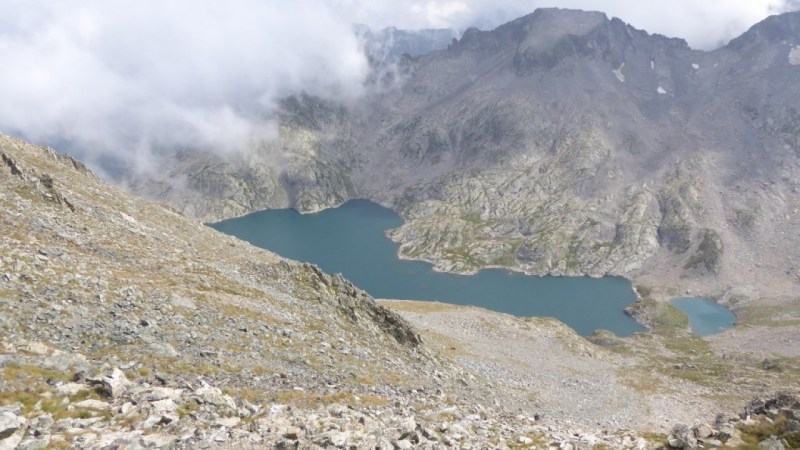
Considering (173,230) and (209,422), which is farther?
(173,230)

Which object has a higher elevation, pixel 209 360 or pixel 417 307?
pixel 417 307

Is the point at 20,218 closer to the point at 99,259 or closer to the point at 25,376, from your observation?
the point at 99,259

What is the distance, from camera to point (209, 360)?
28.1 meters

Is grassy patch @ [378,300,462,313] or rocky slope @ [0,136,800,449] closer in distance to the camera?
rocky slope @ [0,136,800,449]

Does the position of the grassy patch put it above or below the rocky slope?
above

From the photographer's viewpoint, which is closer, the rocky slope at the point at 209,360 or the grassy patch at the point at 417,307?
the rocky slope at the point at 209,360

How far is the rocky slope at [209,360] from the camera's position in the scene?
62.1 feet

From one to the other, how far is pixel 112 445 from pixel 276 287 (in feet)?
112

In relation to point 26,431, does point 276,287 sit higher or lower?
higher

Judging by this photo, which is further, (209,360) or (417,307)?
(417,307)

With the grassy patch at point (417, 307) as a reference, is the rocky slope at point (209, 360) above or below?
below

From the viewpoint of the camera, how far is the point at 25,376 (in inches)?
769

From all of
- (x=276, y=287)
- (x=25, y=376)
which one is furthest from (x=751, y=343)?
(x=25, y=376)

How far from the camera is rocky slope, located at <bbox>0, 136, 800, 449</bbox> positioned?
62.1 feet
